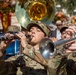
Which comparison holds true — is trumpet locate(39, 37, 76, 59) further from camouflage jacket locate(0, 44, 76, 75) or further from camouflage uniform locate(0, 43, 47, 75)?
camouflage uniform locate(0, 43, 47, 75)

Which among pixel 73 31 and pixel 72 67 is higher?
pixel 73 31

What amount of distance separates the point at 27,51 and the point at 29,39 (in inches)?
6.4

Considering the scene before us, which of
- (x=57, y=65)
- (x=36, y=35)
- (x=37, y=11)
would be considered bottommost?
(x=57, y=65)

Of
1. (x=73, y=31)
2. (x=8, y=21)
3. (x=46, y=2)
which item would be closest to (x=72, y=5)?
(x=8, y=21)

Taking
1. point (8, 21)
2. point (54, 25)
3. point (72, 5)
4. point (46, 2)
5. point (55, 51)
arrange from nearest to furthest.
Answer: point (55, 51), point (46, 2), point (54, 25), point (8, 21), point (72, 5)

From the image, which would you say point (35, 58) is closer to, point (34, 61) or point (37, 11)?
point (34, 61)

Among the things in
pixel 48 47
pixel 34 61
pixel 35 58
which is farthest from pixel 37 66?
pixel 48 47

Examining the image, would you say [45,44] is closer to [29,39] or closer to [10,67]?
[29,39]

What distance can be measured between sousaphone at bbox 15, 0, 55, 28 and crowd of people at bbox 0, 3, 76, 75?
2986 millimetres

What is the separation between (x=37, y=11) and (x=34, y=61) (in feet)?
11.0

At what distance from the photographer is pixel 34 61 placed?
4688mm

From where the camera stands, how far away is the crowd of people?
14.6 feet

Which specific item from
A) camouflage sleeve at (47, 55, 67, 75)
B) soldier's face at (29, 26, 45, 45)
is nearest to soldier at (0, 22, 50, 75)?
soldier's face at (29, 26, 45, 45)

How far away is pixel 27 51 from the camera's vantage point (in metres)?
4.55
